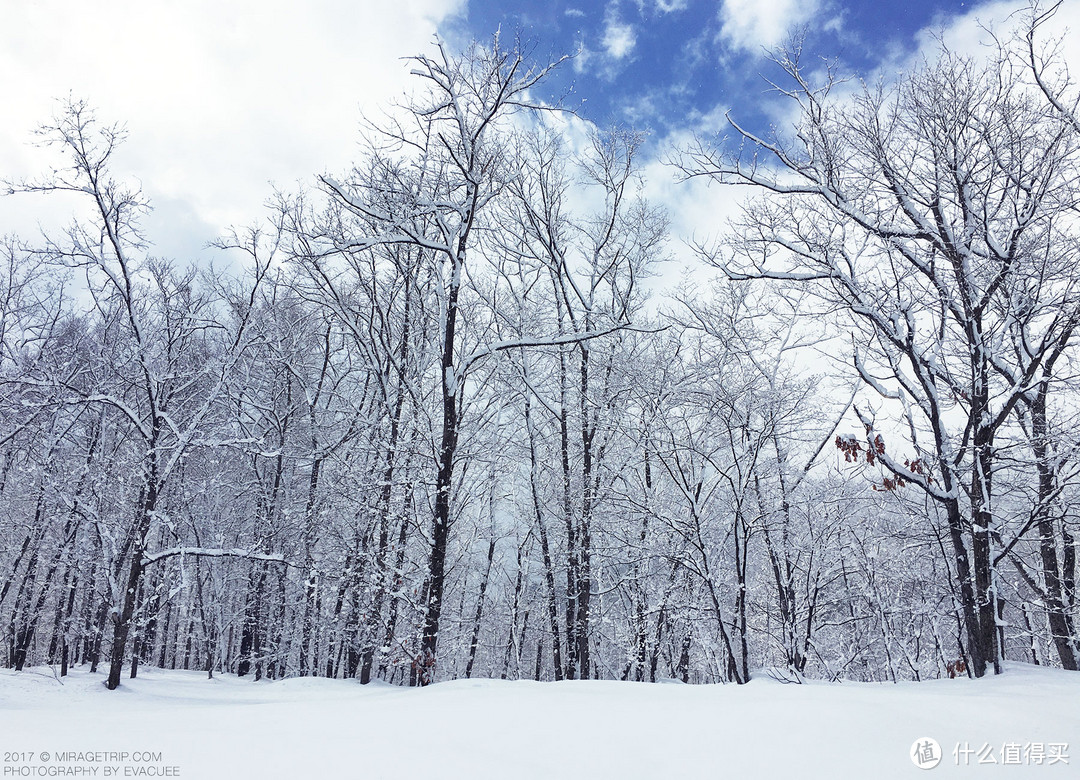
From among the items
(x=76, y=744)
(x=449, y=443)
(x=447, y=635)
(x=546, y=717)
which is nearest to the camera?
(x=76, y=744)

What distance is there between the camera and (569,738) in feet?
7.89

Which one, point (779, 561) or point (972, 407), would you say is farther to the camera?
point (779, 561)

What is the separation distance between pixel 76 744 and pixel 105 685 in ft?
37.2

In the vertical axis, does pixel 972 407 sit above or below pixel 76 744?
above

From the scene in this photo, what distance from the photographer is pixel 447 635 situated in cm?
1845

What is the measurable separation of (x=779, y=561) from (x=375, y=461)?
371 inches

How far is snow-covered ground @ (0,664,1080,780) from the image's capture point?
6.82 ft

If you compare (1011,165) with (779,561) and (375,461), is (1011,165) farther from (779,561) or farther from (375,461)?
(375,461)

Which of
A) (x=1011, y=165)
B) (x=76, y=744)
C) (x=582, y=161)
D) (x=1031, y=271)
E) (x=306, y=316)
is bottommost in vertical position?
(x=76, y=744)

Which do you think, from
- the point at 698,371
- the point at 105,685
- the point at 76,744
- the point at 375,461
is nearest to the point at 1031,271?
the point at 698,371

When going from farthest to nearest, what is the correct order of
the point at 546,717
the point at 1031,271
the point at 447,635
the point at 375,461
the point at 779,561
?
the point at 447,635, the point at 375,461, the point at 779,561, the point at 1031,271, the point at 546,717

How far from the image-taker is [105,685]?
34.7ft

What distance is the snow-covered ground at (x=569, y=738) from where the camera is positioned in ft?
6.82

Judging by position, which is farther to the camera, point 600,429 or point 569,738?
point 600,429
